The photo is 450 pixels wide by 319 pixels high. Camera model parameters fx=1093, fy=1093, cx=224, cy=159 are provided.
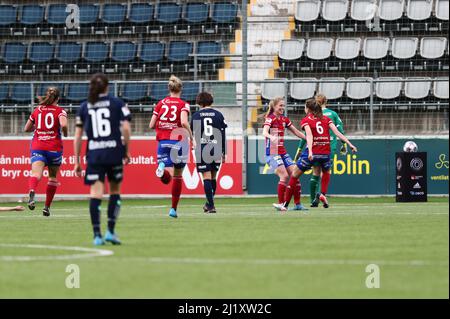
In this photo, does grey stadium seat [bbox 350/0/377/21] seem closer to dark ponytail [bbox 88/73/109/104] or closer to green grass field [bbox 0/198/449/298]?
green grass field [bbox 0/198/449/298]

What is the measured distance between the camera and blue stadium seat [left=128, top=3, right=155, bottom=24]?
33156 millimetres

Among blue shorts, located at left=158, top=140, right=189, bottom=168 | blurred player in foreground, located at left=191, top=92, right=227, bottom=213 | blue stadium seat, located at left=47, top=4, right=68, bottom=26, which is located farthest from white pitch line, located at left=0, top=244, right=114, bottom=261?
blue stadium seat, located at left=47, top=4, right=68, bottom=26

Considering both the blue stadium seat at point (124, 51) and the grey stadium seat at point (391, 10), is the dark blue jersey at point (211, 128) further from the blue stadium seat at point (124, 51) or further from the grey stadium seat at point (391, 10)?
the grey stadium seat at point (391, 10)

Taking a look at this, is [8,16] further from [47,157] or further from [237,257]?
[237,257]

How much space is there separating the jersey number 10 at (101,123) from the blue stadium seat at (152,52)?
64.1 ft

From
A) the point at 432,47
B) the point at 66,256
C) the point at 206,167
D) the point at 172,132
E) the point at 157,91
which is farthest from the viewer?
the point at 432,47

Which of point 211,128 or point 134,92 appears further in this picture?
point 134,92

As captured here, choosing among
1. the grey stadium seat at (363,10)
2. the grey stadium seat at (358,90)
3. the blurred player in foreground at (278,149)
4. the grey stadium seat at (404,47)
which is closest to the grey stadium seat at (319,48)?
the grey stadium seat at (363,10)

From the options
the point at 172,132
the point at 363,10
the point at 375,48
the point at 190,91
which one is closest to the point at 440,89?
the point at 375,48

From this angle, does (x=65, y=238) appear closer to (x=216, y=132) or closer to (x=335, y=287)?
(x=335, y=287)

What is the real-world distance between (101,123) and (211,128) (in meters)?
7.25

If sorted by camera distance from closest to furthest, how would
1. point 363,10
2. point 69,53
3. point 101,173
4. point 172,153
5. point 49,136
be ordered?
point 101,173, point 172,153, point 49,136, point 363,10, point 69,53

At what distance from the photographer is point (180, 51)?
31422mm

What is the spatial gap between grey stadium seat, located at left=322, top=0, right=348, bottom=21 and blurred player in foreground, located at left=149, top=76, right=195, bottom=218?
14.1 meters
